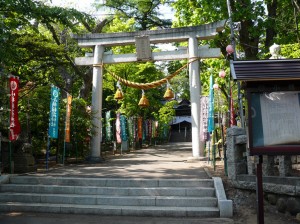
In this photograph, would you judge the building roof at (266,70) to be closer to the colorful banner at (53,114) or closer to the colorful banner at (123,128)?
the colorful banner at (53,114)

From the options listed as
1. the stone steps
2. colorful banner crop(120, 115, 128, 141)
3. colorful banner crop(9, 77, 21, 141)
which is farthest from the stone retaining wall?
colorful banner crop(120, 115, 128, 141)

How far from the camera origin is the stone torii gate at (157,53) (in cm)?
1352

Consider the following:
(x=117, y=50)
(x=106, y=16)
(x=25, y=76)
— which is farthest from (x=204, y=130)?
(x=106, y=16)

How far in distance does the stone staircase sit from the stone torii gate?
504 cm

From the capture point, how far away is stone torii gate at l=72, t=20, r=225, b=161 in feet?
44.3

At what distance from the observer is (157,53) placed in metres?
14.2

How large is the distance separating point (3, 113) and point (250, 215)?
29.5 ft

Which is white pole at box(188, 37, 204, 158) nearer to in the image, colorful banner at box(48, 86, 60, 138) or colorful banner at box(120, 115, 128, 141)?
colorful banner at box(48, 86, 60, 138)

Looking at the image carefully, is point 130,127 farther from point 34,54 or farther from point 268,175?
point 268,175

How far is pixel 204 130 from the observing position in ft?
40.4

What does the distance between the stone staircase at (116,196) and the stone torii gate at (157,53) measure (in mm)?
5038

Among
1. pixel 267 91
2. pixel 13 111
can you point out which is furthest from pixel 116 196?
pixel 267 91

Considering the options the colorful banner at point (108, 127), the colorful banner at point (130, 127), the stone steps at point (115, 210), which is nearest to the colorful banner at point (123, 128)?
the colorful banner at point (108, 127)

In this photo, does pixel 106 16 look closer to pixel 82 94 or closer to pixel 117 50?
pixel 117 50
